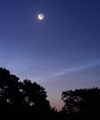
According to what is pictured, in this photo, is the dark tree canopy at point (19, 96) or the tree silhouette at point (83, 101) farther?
the tree silhouette at point (83, 101)

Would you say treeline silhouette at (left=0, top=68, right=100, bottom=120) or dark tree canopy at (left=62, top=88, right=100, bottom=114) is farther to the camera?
dark tree canopy at (left=62, top=88, right=100, bottom=114)

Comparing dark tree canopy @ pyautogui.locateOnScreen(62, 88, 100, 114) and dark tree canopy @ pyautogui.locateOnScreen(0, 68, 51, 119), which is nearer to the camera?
dark tree canopy @ pyautogui.locateOnScreen(0, 68, 51, 119)

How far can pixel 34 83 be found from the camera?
85125mm

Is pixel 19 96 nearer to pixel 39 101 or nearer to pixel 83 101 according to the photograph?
pixel 39 101

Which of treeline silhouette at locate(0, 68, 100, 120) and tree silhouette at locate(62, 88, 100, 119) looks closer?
treeline silhouette at locate(0, 68, 100, 120)

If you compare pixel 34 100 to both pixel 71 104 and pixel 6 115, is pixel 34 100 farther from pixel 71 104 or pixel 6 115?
pixel 6 115

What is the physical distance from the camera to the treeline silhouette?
149 feet

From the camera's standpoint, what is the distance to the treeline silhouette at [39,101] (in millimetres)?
45406

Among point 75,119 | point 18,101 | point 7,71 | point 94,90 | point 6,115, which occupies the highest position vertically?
point 7,71

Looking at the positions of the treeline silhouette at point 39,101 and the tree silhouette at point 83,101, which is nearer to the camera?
the treeline silhouette at point 39,101

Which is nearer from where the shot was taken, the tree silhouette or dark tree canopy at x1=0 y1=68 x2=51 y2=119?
dark tree canopy at x1=0 y1=68 x2=51 y2=119

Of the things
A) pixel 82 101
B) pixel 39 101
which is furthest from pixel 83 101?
pixel 39 101

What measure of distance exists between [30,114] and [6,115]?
627 cm

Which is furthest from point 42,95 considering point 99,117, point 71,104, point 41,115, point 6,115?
point 6,115
